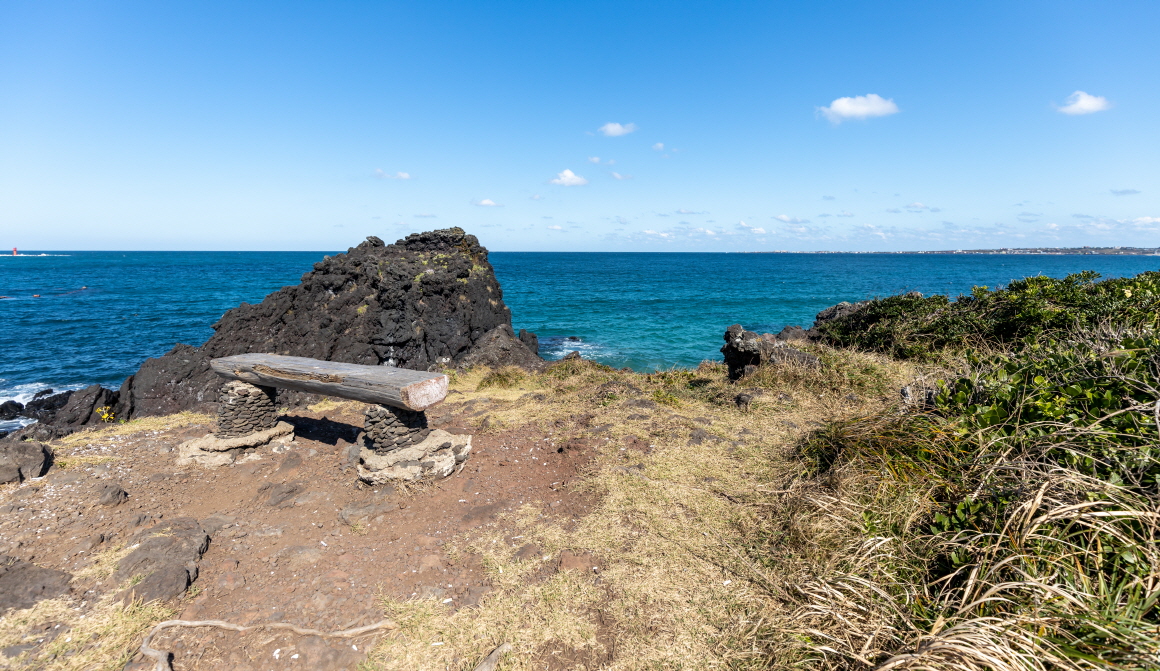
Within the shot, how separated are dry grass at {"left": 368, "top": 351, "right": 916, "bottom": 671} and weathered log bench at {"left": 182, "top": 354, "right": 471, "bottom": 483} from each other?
1.64 metres

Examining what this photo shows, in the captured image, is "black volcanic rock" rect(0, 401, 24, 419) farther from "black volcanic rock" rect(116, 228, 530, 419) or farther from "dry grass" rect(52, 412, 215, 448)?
"dry grass" rect(52, 412, 215, 448)

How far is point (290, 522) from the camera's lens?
17.4 feet

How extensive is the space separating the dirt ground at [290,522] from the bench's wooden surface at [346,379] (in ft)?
3.60

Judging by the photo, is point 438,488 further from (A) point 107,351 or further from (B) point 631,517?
(A) point 107,351

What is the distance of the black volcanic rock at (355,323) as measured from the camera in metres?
12.8

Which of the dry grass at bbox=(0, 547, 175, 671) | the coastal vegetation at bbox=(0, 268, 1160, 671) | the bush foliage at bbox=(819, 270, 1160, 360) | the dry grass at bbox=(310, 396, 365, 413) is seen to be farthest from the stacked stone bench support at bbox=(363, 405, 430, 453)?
the bush foliage at bbox=(819, 270, 1160, 360)

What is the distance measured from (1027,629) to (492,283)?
17540 mm

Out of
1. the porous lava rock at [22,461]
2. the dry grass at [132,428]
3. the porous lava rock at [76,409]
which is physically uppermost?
the porous lava rock at [22,461]

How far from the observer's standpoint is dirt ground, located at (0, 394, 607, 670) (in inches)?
148

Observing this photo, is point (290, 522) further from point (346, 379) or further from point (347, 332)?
point (347, 332)

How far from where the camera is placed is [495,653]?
335 centimetres

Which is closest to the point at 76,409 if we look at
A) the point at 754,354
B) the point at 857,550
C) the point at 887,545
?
the point at 754,354

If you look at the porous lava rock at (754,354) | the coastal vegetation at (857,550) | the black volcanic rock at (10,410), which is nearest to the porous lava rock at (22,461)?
the coastal vegetation at (857,550)

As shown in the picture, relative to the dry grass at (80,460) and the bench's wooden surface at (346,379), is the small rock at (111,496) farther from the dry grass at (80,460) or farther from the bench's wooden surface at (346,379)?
the bench's wooden surface at (346,379)
